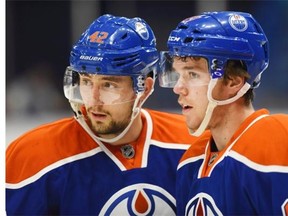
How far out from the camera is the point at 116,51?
2377 mm

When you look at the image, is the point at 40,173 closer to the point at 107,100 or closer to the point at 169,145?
the point at 107,100

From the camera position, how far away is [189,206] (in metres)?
2.28

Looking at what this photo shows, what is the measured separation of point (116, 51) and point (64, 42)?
150 inches

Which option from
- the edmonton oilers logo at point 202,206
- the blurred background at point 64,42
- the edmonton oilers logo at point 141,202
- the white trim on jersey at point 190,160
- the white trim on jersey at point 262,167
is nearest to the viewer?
the white trim on jersey at point 262,167

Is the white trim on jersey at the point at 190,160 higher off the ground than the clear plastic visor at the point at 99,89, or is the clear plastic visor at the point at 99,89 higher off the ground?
the clear plastic visor at the point at 99,89

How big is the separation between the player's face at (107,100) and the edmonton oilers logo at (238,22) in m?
0.41

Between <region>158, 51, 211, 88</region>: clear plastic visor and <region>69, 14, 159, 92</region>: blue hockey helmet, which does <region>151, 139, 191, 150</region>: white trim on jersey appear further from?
<region>158, 51, 211, 88</region>: clear plastic visor

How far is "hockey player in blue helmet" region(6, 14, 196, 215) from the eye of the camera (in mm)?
2393

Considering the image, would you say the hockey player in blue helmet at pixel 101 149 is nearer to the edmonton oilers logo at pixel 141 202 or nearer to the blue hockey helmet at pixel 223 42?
the edmonton oilers logo at pixel 141 202

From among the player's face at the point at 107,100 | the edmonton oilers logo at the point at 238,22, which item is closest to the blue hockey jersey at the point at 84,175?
the player's face at the point at 107,100

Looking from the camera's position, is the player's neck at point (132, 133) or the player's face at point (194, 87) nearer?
the player's face at point (194, 87)

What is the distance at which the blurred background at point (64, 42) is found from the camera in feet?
18.4

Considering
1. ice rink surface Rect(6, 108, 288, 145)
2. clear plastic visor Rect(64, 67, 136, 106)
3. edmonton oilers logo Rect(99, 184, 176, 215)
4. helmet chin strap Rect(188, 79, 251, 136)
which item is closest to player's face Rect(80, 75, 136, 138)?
clear plastic visor Rect(64, 67, 136, 106)

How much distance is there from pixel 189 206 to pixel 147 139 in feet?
1.16
